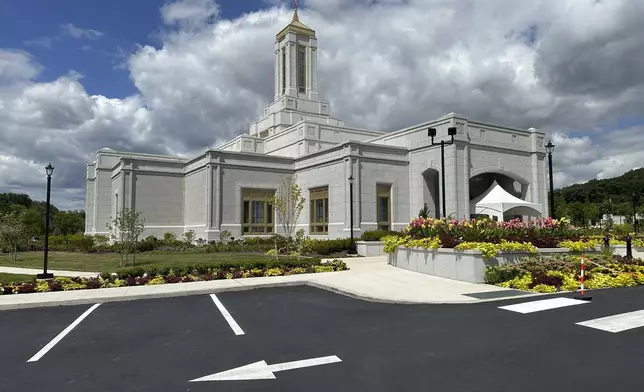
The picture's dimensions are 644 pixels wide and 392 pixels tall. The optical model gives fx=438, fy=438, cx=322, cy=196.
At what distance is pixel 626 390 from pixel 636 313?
4916mm

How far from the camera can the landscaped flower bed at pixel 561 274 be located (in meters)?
11.8

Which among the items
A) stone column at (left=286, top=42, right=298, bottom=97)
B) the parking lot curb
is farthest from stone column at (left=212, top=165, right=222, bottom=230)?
the parking lot curb

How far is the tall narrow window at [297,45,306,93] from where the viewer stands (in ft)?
150

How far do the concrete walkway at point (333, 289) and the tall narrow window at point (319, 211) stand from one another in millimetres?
17744

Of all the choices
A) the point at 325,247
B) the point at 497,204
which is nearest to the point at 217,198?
the point at 325,247

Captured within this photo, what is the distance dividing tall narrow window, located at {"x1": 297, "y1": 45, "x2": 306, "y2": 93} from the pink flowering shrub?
1227 inches

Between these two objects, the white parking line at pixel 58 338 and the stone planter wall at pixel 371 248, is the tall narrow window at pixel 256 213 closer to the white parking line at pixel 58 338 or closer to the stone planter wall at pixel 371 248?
the stone planter wall at pixel 371 248

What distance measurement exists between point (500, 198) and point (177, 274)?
23425 mm

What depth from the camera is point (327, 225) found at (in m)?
33.0

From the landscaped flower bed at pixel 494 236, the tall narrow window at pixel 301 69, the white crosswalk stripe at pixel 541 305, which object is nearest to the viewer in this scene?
the white crosswalk stripe at pixel 541 305

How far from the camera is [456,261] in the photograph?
14.2 metres

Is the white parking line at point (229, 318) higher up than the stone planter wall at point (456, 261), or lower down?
lower down

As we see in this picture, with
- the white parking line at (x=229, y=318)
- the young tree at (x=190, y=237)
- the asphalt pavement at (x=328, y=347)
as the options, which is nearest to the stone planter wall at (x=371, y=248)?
the young tree at (x=190, y=237)

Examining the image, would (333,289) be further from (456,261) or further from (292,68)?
(292,68)
